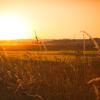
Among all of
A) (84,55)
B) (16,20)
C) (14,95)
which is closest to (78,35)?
(84,55)

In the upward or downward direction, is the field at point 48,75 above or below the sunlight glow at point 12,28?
below

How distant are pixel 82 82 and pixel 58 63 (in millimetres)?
173

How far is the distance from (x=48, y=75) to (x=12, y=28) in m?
0.37

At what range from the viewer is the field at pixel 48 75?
1.46 meters

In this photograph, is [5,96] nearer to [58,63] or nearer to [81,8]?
[58,63]

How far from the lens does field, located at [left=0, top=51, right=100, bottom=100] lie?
1457 mm

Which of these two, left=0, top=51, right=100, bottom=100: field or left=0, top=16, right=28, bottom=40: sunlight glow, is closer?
left=0, top=51, right=100, bottom=100: field

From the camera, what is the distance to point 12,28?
1641 millimetres

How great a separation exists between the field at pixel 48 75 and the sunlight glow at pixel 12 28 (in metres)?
0.10

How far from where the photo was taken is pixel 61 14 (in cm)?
157

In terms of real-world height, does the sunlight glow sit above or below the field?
above

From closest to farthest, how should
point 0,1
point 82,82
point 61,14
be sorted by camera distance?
1. point 82,82
2. point 61,14
3. point 0,1

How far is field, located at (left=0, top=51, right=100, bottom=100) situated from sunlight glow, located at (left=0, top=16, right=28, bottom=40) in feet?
0.32

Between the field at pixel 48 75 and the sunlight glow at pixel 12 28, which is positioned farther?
the sunlight glow at pixel 12 28
